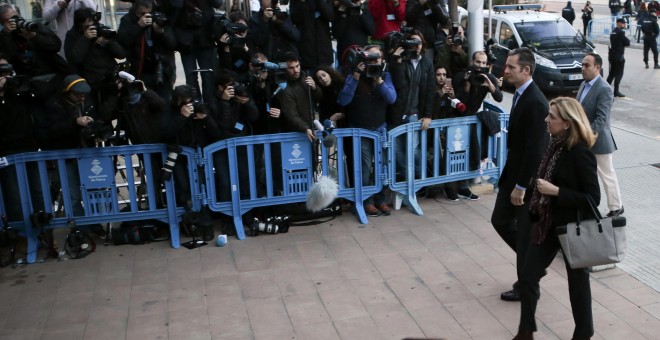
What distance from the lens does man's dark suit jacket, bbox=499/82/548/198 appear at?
5594mm

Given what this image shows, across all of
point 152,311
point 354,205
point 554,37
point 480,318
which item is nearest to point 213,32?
point 354,205

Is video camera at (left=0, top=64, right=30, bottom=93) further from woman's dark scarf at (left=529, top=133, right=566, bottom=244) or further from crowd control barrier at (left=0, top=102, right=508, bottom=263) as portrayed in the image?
woman's dark scarf at (left=529, top=133, right=566, bottom=244)

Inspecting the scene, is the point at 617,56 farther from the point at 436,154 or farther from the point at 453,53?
the point at 436,154

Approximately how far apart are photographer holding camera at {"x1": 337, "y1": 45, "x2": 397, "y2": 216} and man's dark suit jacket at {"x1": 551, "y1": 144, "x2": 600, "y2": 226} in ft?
10.8

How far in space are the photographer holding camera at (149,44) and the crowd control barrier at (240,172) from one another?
108 cm

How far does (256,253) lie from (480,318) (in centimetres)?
254

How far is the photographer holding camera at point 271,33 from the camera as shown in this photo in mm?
9281

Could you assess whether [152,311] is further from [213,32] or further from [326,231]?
[213,32]

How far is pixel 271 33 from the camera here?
374 inches

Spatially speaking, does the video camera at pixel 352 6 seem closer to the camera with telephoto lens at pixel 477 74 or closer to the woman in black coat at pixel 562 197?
the camera with telephoto lens at pixel 477 74

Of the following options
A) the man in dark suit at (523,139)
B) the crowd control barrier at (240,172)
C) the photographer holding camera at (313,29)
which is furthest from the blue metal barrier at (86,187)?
the man in dark suit at (523,139)

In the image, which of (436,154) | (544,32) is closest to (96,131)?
(436,154)

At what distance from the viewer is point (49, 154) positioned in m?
7.45

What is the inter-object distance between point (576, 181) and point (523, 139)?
0.79 meters
